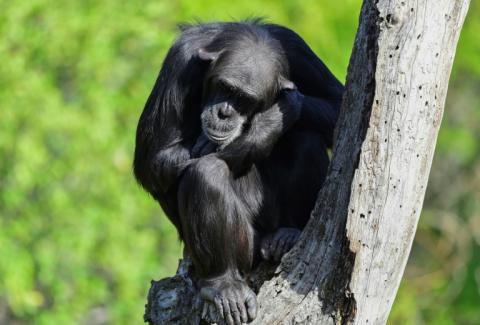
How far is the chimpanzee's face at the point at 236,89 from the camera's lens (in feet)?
20.0

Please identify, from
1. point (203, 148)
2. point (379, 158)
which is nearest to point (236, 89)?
point (203, 148)

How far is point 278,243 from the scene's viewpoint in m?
5.98

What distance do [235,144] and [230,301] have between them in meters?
1.07

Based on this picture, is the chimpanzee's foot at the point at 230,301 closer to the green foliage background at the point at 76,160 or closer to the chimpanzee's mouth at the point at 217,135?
the chimpanzee's mouth at the point at 217,135

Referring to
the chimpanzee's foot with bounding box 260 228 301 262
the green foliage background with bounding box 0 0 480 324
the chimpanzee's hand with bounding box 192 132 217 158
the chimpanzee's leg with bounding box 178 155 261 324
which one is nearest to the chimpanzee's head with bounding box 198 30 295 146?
the chimpanzee's hand with bounding box 192 132 217 158

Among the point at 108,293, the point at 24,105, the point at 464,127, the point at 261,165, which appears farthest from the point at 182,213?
the point at 464,127

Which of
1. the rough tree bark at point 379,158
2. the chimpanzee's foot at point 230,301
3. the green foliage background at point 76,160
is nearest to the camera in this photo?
the rough tree bark at point 379,158


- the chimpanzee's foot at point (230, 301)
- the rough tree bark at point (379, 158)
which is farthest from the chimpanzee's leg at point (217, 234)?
the rough tree bark at point (379, 158)

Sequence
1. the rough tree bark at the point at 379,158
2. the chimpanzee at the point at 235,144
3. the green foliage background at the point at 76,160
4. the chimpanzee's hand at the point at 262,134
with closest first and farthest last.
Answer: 1. the rough tree bark at the point at 379,158
2. the chimpanzee at the point at 235,144
3. the chimpanzee's hand at the point at 262,134
4. the green foliage background at the point at 76,160

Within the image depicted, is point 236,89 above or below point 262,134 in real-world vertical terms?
above

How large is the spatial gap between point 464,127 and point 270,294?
14.7 m

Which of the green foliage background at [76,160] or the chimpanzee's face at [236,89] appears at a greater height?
the green foliage background at [76,160]

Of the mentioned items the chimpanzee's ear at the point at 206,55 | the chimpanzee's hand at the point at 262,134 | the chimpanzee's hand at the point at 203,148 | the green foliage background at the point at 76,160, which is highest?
the green foliage background at the point at 76,160

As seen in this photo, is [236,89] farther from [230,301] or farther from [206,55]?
[230,301]
